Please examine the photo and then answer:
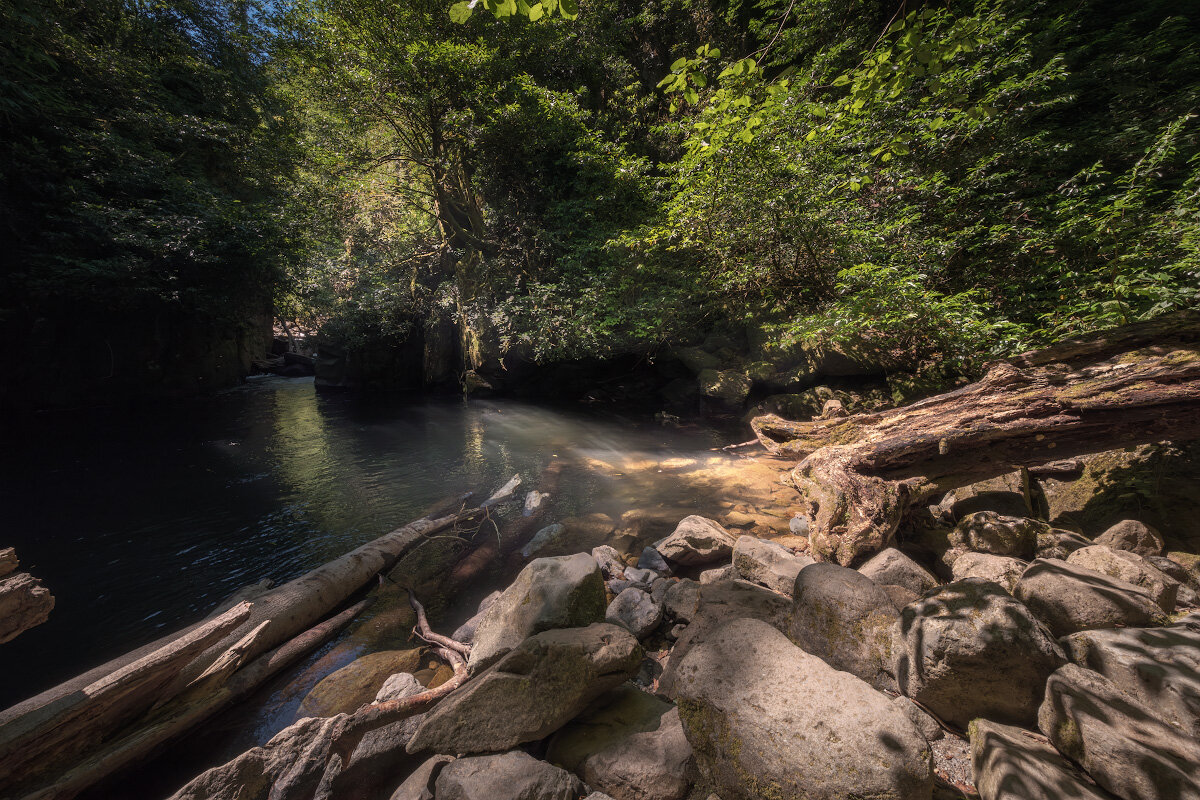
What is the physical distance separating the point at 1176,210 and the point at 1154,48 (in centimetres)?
336

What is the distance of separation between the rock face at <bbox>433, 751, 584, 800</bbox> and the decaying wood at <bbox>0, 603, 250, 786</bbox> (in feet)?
6.61

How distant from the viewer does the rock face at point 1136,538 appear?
112 inches

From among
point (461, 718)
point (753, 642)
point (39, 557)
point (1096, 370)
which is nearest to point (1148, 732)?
point (753, 642)

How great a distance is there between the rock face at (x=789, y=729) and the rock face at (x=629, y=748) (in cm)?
22

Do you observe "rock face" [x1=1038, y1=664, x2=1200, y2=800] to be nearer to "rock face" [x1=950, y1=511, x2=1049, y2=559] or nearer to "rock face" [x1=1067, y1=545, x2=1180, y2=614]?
"rock face" [x1=1067, y1=545, x2=1180, y2=614]

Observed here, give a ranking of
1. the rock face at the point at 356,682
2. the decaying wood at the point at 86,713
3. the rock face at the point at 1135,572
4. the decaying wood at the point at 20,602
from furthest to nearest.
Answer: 1. the rock face at the point at 356,682
2. the decaying wood at the point at 20,602
3. the rock face at the point at 1135,572
4. the decaying wood at the point at 86,713

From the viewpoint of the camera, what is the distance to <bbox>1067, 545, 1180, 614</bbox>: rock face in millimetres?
2230

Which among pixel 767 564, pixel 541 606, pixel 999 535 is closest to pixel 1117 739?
pixel 767 564

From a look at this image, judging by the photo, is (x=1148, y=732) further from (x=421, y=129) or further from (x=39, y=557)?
(x=421, y=129)

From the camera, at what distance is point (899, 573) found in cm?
290

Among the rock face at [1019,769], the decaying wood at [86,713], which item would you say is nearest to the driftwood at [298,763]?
the decaying wood at [86,713]

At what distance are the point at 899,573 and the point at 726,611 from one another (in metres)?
1.50

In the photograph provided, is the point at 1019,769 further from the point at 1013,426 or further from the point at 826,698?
the point at 1013,426

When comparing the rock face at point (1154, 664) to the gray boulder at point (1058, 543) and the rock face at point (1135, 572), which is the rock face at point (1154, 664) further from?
the gray boulder at point (1058, 543)
